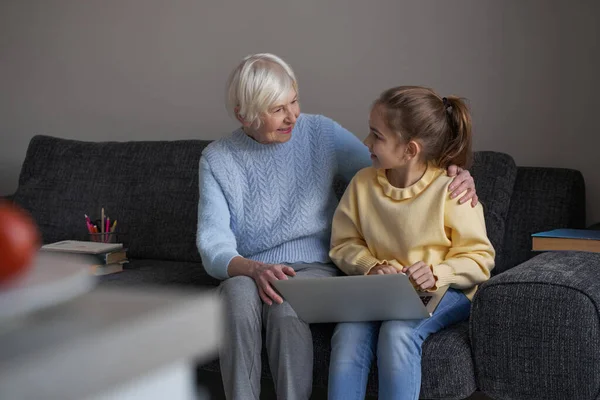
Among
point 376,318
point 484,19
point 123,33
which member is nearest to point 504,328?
point 376,318

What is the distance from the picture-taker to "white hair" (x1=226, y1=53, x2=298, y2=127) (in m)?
2.18

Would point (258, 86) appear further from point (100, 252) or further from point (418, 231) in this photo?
point (100, 252)

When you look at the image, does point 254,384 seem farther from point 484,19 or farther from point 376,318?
point 484,19

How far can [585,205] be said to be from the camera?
254 cm

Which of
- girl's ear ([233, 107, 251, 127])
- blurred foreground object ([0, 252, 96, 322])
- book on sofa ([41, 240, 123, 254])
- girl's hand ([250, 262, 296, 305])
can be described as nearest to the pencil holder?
book on sofa ([41, 240, 123, 254])

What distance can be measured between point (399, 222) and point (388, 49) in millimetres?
925

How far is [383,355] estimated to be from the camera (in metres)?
1.83

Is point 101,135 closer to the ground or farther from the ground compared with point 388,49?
closer to the ground

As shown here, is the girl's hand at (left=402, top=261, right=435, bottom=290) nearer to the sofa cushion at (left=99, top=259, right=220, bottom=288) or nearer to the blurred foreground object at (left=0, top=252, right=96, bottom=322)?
the sofa cushion at (left=99, top=259, right=220, bottom=288)

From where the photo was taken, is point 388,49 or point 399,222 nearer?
point 399,222

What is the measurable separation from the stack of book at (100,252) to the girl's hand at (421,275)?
3.61 feet

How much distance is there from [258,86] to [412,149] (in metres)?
0.44

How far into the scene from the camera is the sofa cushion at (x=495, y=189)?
230cm

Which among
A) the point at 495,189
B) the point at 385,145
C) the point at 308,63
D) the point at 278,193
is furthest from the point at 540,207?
the point at 308,63
